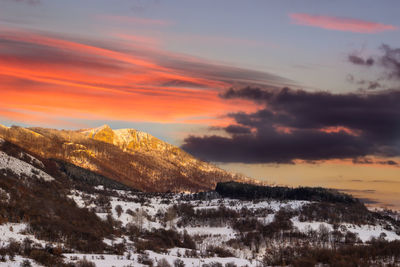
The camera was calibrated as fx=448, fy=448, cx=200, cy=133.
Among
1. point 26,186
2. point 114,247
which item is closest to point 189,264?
point 114,247

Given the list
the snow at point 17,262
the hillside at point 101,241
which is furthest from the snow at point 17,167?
the snow at point 17,262

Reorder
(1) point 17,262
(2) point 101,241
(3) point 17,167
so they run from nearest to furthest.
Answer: (1) point 17,262
(2) point 101,241
(3) point 17,167

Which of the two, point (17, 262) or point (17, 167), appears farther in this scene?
point (17, 167)

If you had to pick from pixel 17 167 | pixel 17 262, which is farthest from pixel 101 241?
pixel 17 167

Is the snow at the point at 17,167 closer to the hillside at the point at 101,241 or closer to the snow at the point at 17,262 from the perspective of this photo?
the hillside at the point at 101,241

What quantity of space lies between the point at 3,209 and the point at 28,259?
40.3 m

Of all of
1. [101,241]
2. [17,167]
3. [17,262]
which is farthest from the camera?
[17,167]

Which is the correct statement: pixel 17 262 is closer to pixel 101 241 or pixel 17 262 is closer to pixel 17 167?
pixel 101 241

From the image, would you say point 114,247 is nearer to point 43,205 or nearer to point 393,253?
point 43,205

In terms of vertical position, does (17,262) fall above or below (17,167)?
below

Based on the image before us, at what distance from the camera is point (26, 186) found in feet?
443

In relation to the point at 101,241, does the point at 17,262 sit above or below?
above

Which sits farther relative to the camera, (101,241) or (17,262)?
(101,241)

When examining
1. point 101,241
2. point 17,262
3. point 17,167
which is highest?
point 17,167
